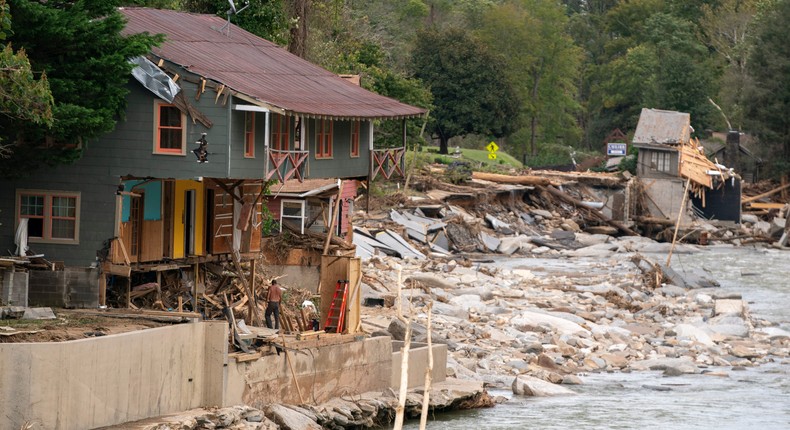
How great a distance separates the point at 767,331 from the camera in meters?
44.6

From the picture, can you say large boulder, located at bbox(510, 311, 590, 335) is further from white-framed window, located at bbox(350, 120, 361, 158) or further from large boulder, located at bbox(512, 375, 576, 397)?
white-framed window, located at bbox(350, 120, 361, 158)

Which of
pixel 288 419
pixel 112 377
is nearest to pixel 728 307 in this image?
pixel 288 419

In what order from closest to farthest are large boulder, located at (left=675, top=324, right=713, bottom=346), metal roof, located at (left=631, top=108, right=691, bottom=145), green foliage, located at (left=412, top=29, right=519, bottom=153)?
large boulder, located at (left=675, top=324, right=713, bottom=346), metal roof, located at (left=631, top=108, right=691, bottom=145), green foliage, located at (left=412, top=29, right=519, bottom=153)

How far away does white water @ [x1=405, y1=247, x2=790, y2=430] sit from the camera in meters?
30.7

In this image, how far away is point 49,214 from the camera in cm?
2973

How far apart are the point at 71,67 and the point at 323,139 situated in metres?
8.56

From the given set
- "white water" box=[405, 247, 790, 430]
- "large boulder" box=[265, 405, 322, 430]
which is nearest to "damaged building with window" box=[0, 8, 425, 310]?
"large boulder" box=[265, 405, 322, 430]

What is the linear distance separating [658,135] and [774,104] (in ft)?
35.6

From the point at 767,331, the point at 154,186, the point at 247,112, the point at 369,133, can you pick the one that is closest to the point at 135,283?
the point at 154,186

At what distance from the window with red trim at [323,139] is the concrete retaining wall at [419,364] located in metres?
5.19

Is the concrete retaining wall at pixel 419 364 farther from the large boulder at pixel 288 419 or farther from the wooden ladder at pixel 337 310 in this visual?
the large boulder at pixel 288 419

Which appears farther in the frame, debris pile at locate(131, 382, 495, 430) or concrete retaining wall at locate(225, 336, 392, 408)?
concrete retaining wall at locate(225, 336, 392, 408)

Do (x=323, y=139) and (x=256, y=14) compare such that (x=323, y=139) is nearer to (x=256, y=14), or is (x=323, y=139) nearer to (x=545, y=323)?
(x=256, y=14)

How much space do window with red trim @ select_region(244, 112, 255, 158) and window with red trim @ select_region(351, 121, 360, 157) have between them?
19.2 ft
